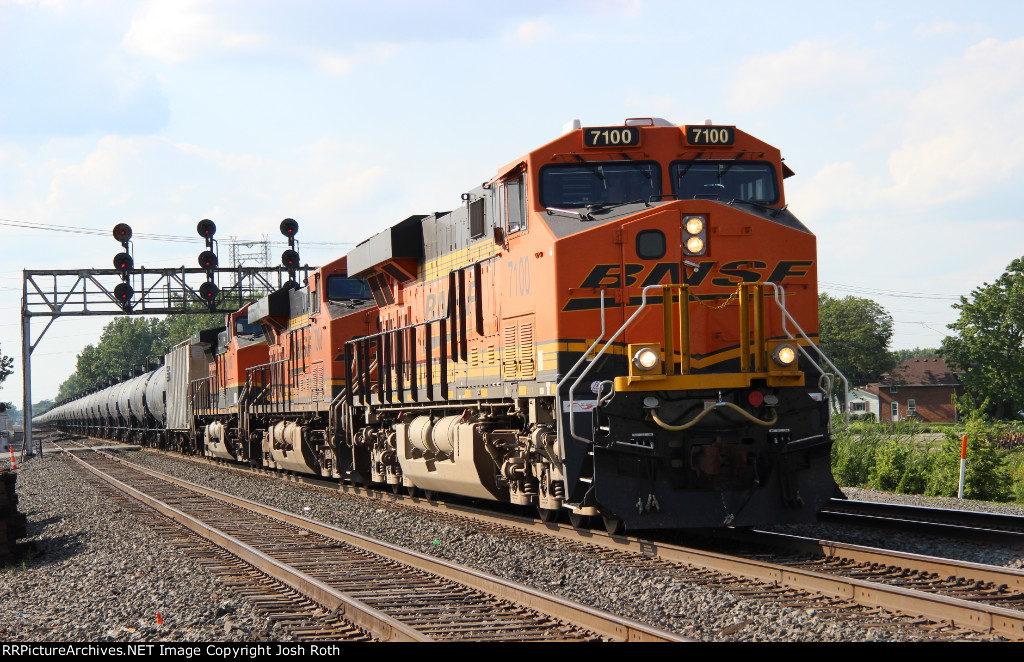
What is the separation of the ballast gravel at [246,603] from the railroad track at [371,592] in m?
0.37

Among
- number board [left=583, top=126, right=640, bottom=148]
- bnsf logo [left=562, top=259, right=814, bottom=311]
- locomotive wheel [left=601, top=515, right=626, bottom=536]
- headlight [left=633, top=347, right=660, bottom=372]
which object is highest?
number board [left=583, top=126, right=640, bottom=148]

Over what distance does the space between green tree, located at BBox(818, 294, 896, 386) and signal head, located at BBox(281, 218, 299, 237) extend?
242ft

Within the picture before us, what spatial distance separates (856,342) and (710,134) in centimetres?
9164

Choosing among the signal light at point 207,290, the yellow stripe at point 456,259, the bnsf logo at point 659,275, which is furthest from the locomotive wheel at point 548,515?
the signal light at point 207,290

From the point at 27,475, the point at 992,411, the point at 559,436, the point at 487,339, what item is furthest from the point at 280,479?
the point at 992,411

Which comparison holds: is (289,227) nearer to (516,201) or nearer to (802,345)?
(516,201)

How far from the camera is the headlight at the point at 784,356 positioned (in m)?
9.30

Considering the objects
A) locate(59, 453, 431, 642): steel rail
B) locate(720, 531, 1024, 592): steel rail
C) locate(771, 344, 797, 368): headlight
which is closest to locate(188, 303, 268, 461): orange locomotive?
locate(59, 453, 431, 642): steel rail

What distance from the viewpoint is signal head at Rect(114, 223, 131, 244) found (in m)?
29.2

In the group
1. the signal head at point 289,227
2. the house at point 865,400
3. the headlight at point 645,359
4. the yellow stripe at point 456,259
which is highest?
the signal head at point 289,227

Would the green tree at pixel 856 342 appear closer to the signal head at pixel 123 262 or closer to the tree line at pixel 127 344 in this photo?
the signal head at pixel 123 262

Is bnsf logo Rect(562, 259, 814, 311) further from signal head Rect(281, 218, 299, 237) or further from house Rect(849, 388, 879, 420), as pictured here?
house Rect(849, 388, 879, 420)

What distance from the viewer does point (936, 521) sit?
11359mm

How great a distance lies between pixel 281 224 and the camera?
2980 cm
